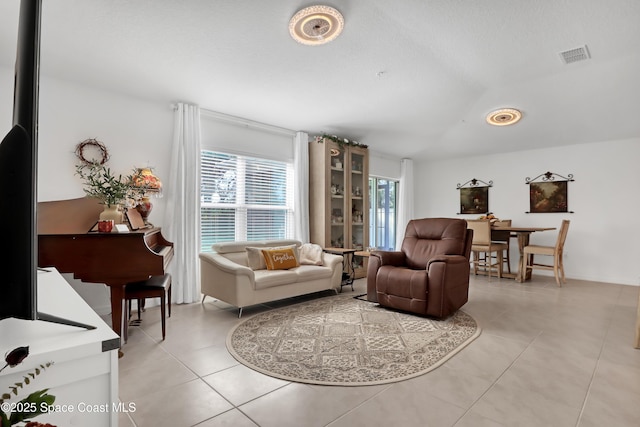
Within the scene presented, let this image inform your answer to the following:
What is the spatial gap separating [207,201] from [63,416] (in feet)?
13.1

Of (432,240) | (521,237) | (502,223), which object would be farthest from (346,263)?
(502,223)

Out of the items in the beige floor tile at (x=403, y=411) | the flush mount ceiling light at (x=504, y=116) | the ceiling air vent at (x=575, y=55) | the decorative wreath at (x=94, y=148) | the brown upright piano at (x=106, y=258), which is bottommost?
the beige floor tile at (x=403, y=411)

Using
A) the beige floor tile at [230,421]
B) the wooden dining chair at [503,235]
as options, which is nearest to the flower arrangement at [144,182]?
the beige floor tile at [230,421]

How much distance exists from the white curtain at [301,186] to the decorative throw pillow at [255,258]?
4.19 ft

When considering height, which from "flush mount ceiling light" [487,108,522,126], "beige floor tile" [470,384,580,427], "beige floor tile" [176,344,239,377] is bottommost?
"beige floor tile" [176,344,239,377]

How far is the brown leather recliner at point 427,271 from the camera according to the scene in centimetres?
342

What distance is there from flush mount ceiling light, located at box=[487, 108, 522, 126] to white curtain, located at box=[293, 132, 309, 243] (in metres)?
2.99

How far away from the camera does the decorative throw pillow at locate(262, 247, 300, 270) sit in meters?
4.11

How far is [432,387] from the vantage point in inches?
82.9

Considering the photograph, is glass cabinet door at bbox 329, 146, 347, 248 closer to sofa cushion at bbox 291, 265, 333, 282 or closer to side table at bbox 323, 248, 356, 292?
side table at bbox 323, 248, 356, 292

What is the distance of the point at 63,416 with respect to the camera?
0.77 m

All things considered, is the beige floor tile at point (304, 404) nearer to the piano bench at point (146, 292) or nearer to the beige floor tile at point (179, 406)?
the beige floor tile at point (179, 406)

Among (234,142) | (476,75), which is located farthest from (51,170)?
(476,75)

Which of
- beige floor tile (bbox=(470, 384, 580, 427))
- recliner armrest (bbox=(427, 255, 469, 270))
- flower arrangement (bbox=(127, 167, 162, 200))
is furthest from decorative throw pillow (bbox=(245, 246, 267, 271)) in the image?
beige floor tile (bbox=(470, 384, 580, 427))
